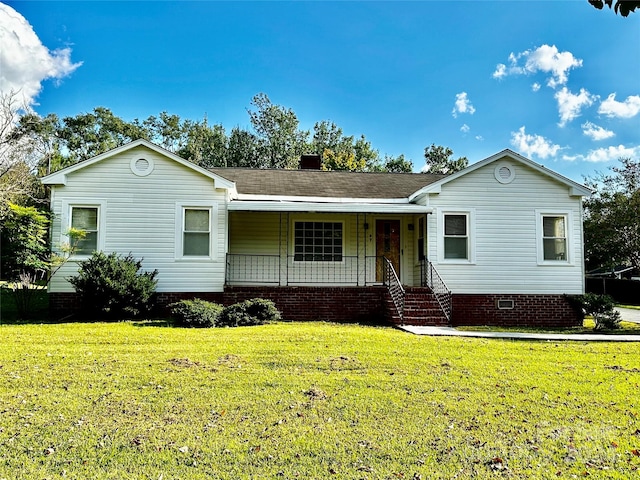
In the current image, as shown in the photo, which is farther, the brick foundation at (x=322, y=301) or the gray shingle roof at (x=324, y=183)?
the gray shingle roof at (x=324, y=183)

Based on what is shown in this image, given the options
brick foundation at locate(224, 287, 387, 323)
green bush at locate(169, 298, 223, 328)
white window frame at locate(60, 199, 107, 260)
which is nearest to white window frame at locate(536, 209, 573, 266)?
brick foundation at locate(224, 287, 387, 323)

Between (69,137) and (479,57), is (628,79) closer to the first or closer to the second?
(479,57)

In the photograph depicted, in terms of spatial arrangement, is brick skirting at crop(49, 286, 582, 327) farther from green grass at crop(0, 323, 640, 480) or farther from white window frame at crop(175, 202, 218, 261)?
green grass at crop(0, 323, 640, 480)

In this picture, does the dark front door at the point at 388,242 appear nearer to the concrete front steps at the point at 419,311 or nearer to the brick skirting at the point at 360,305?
the brick skirting at the point at 360,305

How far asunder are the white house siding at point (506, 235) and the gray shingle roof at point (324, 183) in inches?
88.8

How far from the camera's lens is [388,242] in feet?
46.8

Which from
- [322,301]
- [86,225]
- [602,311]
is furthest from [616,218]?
[86,225]

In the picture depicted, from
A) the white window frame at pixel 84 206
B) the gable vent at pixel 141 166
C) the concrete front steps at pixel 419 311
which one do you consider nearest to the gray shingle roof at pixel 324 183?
the gable vent at pixel 141 166

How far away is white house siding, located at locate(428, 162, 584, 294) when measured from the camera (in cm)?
1277

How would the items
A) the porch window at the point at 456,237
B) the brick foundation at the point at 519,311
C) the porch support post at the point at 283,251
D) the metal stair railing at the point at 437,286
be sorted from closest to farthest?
the metal stair railing at the point at 437,286 < the brick foundation at the point at 519,311 < the porch window at the point at 456,237 < the porch support post at the point at 283,251

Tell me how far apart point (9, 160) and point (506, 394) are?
24.7 metres

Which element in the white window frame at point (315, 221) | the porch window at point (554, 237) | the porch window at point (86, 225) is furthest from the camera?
the white window frame at point (315, 221)

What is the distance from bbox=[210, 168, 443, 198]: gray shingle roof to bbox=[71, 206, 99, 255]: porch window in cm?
406

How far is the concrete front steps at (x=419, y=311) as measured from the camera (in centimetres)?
1127
